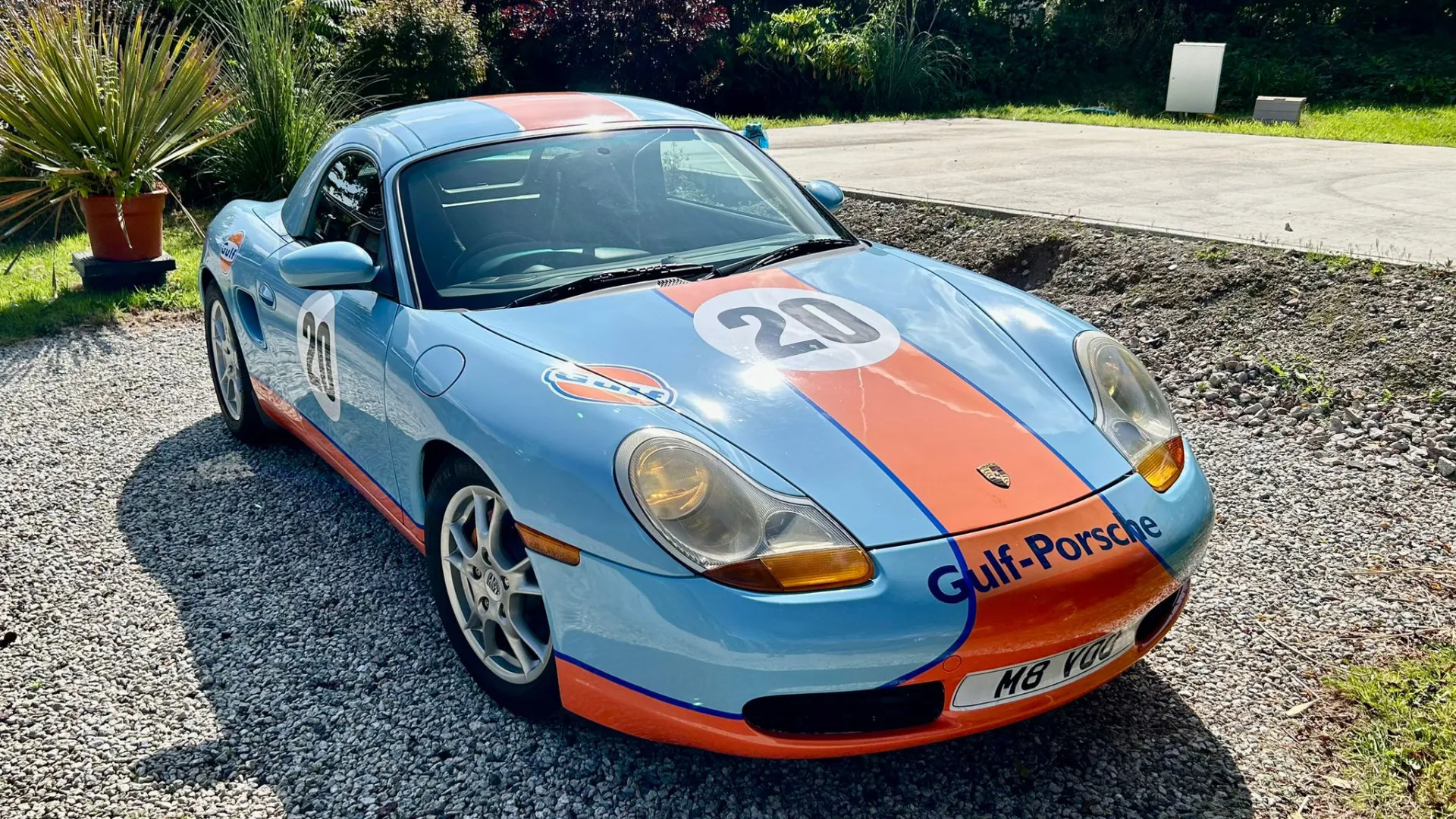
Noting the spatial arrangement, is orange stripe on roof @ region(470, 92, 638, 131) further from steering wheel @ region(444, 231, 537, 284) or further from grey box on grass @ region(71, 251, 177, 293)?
grey box on grass @ region(71, 251, 177, 293)

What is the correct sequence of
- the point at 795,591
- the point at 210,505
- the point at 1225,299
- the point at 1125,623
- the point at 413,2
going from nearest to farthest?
the point at 795,591 < the point at 1125,623 < the point at 210,505 < the point at 1225,299 < the point at 413,2

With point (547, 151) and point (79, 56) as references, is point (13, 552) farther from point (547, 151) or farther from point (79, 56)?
point (79, 56)

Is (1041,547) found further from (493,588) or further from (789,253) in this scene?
(789,253)

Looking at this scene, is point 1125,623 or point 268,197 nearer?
point 1125,623

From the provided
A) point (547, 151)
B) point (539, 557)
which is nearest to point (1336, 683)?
point (539, 557)

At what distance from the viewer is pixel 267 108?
9.12 metres

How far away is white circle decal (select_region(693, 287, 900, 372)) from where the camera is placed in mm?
2656

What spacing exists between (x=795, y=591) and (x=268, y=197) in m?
8.49

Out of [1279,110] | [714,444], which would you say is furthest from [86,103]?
[1279,110]

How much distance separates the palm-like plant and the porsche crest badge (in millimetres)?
6083

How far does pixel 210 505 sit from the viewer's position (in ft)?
13.2

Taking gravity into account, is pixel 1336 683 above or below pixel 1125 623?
below

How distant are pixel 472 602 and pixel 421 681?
0.33 metres

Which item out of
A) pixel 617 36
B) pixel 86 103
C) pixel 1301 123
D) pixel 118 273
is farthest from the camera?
pixel 617 36
